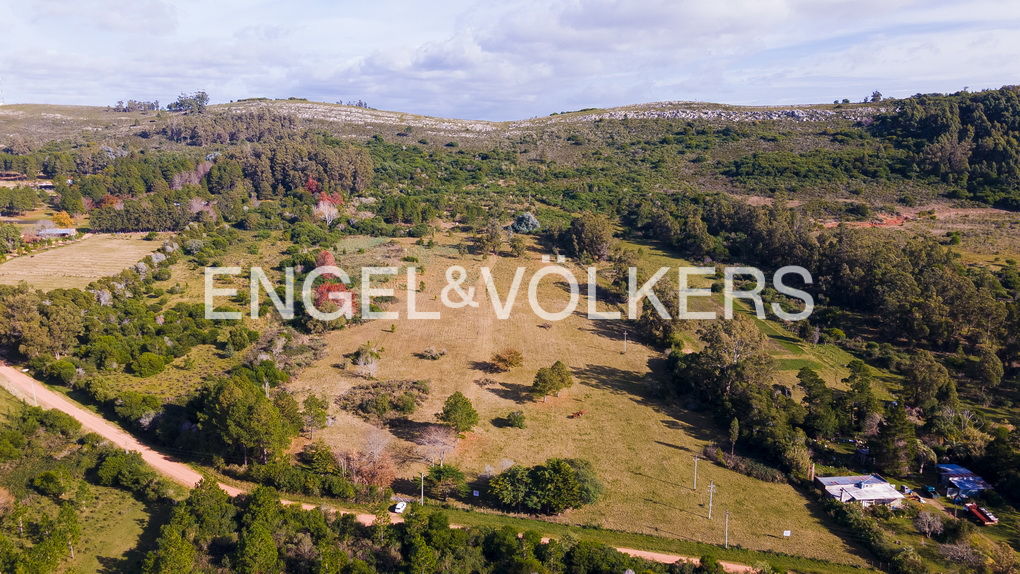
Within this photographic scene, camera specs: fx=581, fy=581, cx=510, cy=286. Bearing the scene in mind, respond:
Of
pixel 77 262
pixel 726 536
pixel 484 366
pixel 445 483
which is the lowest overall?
pixel 726 536

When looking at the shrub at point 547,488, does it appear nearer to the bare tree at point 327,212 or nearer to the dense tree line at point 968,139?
the bare tree at point 327,212

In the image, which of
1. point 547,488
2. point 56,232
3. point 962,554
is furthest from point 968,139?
point 56,232

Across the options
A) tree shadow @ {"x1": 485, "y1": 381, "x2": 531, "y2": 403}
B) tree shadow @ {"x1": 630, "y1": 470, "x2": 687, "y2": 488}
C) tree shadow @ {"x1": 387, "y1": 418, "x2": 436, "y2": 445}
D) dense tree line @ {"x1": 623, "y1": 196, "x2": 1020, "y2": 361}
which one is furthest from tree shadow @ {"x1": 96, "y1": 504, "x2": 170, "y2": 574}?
dense tree line @ {"x1": 623, "y1": 196, "x2": 1020, "y2": 361}

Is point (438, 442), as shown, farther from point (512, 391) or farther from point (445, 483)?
point (512, 391)

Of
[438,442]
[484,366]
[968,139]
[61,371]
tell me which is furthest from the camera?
[968,139]

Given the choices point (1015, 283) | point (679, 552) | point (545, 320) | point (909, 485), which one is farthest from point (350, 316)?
point (1015, 283)

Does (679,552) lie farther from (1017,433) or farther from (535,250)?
(535,250)

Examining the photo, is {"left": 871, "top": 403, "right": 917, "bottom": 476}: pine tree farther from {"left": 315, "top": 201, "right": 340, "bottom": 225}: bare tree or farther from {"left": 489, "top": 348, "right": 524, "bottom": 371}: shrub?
{"left": 315, "top": 201, "right": 340, "bottom": 225}: bare tree
